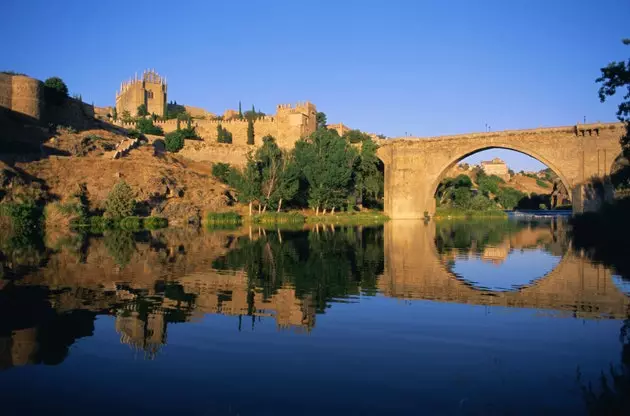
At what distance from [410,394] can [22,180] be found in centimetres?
3281

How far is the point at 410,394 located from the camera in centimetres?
524

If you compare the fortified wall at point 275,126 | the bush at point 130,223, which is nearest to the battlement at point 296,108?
the fortified wall at point 275,126

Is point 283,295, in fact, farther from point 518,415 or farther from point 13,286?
point 518,415

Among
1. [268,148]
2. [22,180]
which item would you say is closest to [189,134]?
Answer: [268,148]

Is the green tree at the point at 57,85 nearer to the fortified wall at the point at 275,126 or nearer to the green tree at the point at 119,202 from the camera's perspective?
the fortified wall at the point at 275,126

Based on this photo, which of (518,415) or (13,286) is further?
(13,286)

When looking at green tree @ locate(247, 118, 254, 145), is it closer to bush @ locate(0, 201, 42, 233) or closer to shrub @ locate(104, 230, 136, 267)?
bush @ locate(0, 201, 42, 233)

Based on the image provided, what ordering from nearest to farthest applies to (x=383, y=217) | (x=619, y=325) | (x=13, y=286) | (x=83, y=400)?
(x=83, y=400)
(x=619, y=325)
(x=13, y=286)
(x=383, y=217)

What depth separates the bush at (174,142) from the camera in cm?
5231

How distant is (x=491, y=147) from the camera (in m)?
43.9

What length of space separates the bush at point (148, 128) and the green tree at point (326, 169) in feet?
61.1

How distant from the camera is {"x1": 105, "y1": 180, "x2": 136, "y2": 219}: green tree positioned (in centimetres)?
3362

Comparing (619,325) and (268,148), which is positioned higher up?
(268,148)

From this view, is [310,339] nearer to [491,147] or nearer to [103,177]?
[103,177]
